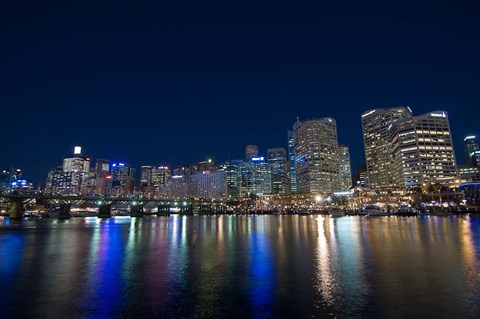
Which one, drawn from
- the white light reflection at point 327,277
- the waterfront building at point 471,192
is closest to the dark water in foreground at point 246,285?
the white light reflection at point 327,277

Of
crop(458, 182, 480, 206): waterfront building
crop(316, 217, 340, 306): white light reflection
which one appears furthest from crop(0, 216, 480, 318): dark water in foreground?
crop(458, 182, 480, 206): waterfront building

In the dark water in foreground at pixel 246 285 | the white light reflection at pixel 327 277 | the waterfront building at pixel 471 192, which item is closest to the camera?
the dark water in foreground at pixel 246 285

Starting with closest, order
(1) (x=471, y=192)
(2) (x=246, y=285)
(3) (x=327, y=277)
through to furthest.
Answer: (2) (x=246, y=285) < (3) (x=327, y=277) < (1) (x=471, y=192)

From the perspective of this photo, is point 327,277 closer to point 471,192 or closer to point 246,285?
point 246,285

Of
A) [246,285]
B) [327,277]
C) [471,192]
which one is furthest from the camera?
[471,192]

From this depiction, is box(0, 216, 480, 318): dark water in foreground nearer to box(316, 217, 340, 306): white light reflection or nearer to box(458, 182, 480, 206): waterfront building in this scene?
box(316, 217, 340, 306): white light reflection

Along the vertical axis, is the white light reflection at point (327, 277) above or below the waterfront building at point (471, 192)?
below

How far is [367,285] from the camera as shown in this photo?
53.6 ft

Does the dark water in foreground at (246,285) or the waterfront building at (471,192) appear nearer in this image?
the dark water in foreground at (246,285)

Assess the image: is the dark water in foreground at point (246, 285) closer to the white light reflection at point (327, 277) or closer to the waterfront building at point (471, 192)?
the white light reflection at point (327, 277)

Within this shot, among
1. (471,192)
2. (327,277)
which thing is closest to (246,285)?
(327,277)

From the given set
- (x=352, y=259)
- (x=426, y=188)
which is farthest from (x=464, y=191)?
(x=352, y=259)

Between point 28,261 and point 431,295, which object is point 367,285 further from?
point 28,261

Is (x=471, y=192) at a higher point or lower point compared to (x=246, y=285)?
higher
